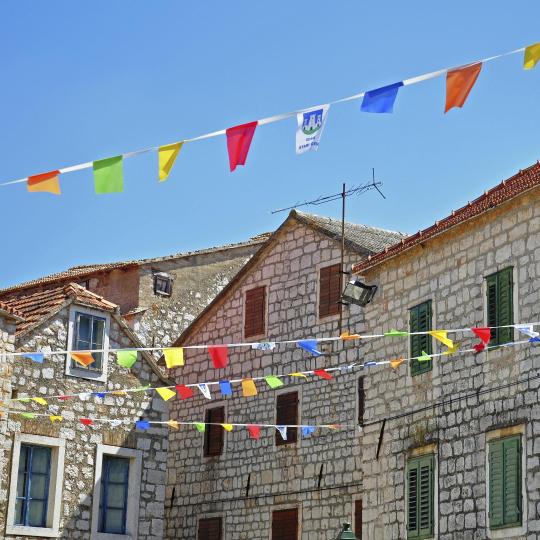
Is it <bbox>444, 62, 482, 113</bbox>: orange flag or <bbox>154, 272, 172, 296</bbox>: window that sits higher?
<bbox>154, 272, 172, 296</bbox>: window

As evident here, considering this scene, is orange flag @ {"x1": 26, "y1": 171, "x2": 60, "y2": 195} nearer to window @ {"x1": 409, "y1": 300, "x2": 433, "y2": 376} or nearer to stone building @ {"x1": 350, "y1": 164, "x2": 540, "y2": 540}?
stone building @ {"x1": 350, "y1": 164, "x2": 540, "y2": 540}

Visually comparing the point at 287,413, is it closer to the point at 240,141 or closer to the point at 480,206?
the point at 480,206

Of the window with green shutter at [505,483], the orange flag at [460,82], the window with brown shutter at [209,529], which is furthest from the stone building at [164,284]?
the orange flag at [460,82]

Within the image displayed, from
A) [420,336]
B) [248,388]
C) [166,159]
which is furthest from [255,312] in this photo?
[166,159]

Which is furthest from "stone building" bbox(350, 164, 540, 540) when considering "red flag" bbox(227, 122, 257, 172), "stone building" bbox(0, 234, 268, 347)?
"stone building" bbox(0, 234, 268, 347)

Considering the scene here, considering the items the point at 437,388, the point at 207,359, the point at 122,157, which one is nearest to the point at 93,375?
the point at 207,359

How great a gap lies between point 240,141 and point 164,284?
18.4m

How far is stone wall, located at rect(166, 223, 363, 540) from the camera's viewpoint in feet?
77.5

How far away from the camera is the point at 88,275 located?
31.5 meters

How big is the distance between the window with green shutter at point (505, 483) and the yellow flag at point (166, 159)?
689 cm

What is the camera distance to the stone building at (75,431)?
21.5m

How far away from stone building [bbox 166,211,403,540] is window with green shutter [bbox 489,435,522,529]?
602 cm

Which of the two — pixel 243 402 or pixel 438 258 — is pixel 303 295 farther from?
pixel 438 258

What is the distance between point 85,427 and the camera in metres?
22.6
